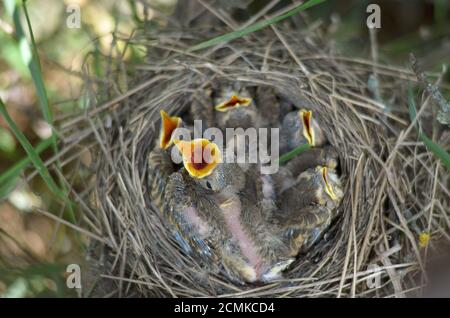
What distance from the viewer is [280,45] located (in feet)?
4.87

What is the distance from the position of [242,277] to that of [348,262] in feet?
0.84

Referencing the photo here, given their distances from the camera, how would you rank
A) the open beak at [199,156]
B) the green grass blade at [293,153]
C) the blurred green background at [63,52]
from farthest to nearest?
the blurred green background at [63,52] < the green grass blade at [293,153] < the open beak at [199,156]

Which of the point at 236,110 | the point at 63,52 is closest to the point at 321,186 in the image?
the point at 236,110

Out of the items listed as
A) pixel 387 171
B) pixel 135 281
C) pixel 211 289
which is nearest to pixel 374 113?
pixel 387 171

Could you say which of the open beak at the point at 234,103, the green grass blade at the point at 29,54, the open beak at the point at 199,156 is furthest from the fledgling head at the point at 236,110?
the green grass blade at the point at 29,54

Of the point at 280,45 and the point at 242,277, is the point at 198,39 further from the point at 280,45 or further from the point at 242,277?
the point at 242,277

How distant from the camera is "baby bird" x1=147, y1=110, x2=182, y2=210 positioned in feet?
4.40

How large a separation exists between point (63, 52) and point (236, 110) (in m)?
0.72

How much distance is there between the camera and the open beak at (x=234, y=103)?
1388 mm

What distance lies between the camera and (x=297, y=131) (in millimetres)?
1411

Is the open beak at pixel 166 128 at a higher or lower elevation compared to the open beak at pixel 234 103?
lower

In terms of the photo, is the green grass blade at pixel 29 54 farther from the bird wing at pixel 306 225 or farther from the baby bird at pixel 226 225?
the bird wing at pixel 306 225
